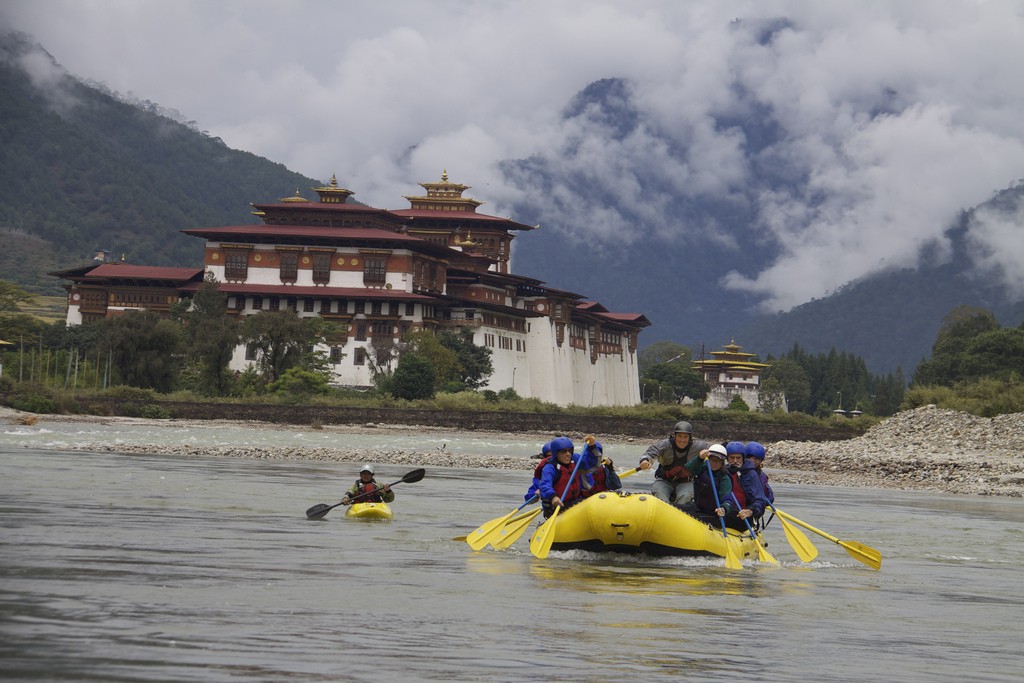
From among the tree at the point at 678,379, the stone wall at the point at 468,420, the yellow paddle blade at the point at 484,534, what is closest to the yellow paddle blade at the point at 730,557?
the yellow paddle blade at the point at 484,534

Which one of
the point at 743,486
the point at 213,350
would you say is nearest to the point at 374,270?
the point at 213,350

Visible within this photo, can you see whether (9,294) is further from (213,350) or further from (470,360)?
(213,350)

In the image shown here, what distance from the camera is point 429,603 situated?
46.1 feet

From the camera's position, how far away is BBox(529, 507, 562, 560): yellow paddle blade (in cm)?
1892

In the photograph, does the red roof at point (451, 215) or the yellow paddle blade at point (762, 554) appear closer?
the yellow paddle blade at point (762, 554)

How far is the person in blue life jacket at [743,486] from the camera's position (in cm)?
1984

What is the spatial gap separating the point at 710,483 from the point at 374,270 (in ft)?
276

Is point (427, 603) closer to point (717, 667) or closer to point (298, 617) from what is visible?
point (298, 617)

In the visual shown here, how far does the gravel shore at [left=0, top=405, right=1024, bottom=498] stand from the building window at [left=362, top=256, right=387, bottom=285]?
27.8 metres

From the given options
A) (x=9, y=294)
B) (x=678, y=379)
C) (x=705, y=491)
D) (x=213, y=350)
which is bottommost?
(x=705, y=491)

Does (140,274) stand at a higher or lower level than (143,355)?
higher

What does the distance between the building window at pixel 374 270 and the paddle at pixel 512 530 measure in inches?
3242

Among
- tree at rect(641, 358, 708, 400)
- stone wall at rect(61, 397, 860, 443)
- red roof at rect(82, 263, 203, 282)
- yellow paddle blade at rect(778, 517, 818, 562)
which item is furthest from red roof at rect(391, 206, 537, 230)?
yellow paddle blade at rect(778, 517, 818, 562)

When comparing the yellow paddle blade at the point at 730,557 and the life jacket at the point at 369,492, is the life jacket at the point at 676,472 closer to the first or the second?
the yellow paddle blade at the point at 730,557
